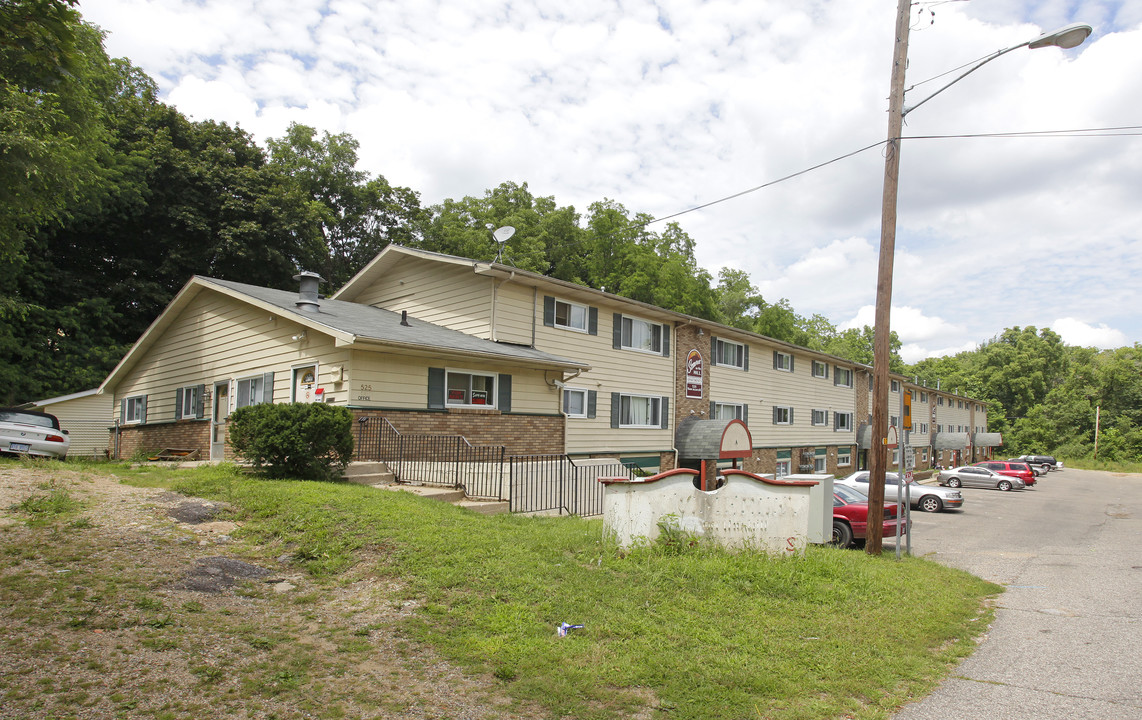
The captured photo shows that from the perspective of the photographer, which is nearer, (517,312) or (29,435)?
(29,435)

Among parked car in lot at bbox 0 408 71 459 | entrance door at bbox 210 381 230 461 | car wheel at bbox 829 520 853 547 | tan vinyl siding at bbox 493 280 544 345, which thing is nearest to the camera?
car wheel at bbox 829 520 853 547

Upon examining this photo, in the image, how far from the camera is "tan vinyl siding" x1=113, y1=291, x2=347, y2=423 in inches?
648

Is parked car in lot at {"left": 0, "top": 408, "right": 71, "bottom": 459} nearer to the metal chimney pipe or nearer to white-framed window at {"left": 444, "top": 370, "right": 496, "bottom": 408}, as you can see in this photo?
the metal chimney pipe

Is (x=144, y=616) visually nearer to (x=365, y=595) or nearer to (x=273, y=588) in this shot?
(x=273, y=588)

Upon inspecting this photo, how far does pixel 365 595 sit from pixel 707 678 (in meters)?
3.36

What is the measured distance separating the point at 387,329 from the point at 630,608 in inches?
451

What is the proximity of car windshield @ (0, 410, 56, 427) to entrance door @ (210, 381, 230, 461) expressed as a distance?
3550 millimetres

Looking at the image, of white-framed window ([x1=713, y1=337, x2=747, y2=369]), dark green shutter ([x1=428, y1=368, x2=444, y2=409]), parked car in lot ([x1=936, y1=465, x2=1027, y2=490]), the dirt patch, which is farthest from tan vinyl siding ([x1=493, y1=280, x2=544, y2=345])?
A: parked car in lot ([x1=936, y1=465, x2=1027, y2=490])

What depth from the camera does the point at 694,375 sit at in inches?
1055

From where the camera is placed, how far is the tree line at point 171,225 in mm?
19719

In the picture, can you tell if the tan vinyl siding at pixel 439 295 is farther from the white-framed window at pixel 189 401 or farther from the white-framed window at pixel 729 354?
the white-framed window at pixel 729 354

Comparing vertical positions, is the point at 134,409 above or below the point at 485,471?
above

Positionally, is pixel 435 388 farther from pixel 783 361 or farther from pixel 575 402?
pixel 783 361

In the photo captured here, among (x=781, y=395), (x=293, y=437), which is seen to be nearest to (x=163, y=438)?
(x=293, y=437)
